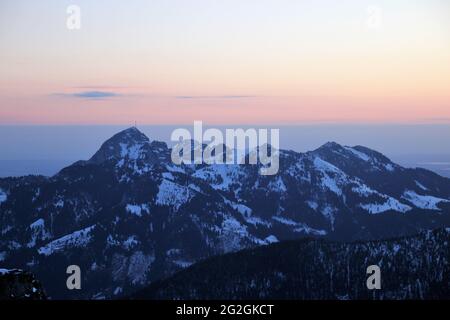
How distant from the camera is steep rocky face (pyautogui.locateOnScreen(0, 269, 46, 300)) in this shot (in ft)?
333

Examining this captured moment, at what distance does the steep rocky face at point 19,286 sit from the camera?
102m

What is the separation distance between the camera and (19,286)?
103125 millimetres
